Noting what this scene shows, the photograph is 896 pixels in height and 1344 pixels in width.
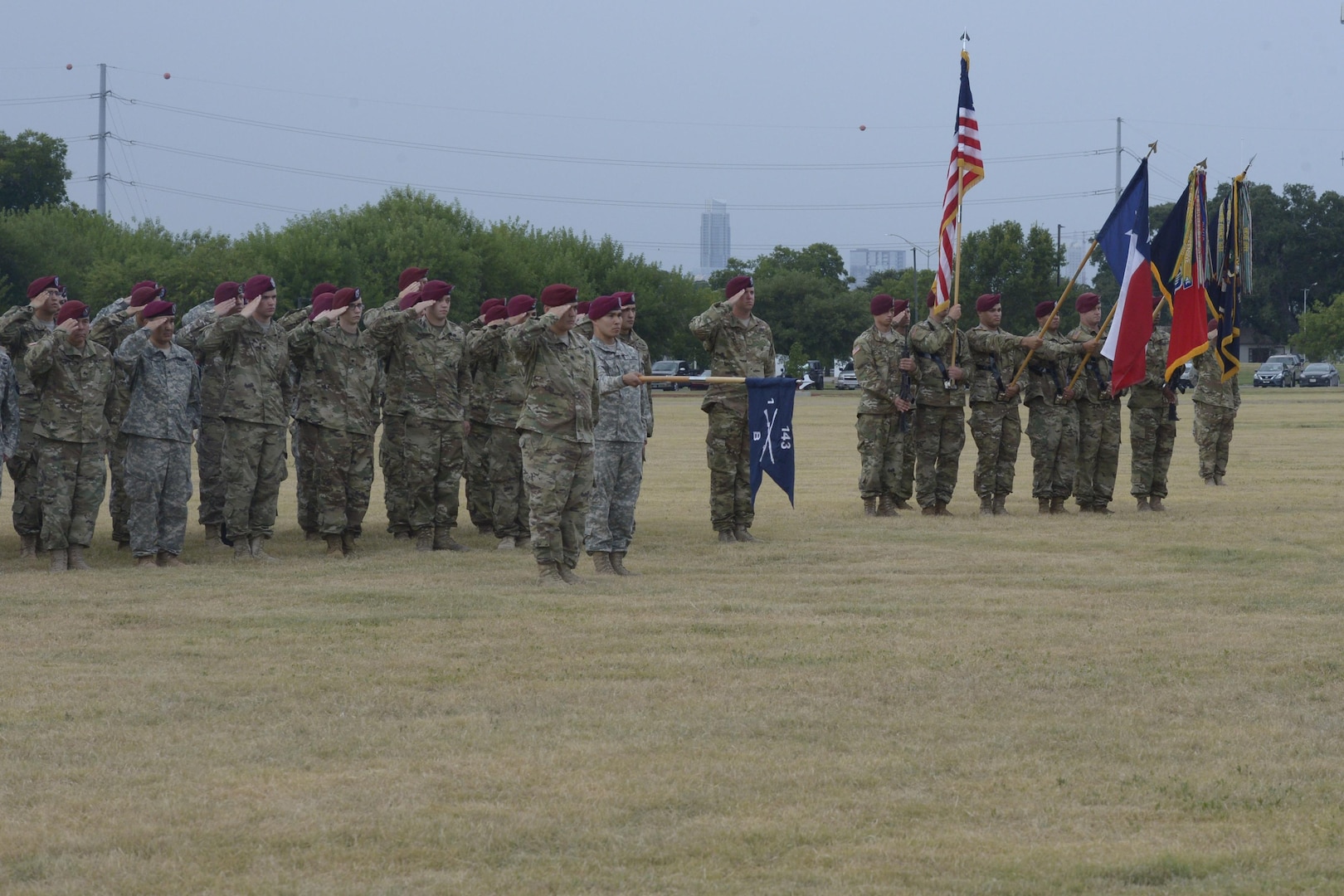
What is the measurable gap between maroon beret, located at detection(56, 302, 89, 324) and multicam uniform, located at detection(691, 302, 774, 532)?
451 centimetres

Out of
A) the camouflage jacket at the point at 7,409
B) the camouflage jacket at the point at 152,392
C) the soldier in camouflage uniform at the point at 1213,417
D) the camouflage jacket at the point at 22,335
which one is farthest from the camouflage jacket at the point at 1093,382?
the camouflage jacket at the point at 7,409

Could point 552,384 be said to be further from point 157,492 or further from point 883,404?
point 883,404

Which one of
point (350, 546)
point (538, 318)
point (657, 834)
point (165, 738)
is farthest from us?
point (350, 546)

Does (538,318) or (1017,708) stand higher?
(538,318)

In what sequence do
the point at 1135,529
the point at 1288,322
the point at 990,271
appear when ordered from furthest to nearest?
the point at 1288,322 < the point at 990,271 < the point at 1135,529

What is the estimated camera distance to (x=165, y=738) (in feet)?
20.6

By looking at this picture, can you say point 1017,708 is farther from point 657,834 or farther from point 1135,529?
point 1135,529

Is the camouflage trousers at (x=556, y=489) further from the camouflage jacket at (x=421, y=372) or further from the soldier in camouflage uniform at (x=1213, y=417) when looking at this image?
the soldier in camouflage uniform at (x=1213, y=417)

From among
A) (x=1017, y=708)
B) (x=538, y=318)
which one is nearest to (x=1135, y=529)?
(x=538, y=318)

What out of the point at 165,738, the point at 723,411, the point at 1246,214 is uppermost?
the point at 1246,214

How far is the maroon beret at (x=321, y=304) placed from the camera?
482 inches

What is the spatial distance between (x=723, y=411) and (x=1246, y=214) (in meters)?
6.17

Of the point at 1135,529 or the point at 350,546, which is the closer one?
the point at 350,546

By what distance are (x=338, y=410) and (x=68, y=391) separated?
185 cm
